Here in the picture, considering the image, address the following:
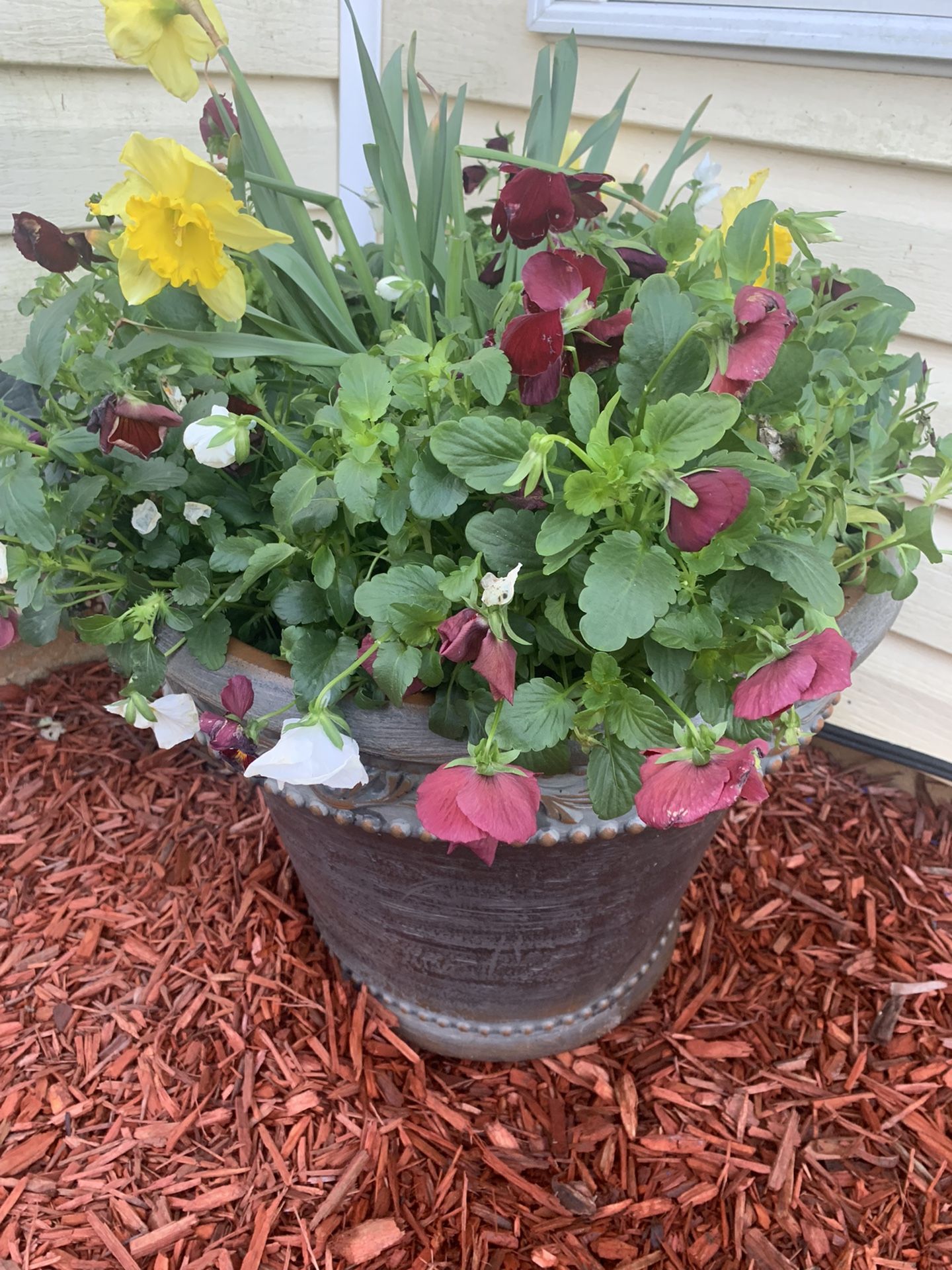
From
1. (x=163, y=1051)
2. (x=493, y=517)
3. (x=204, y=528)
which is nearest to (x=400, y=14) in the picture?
(x=204, y=528)

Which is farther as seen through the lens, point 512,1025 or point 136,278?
point 512,1025

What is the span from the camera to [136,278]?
0.71m

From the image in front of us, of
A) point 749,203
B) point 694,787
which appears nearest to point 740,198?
point 749,203

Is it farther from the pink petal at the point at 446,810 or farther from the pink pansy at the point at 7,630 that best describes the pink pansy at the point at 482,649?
the pink pansy at the point at 7,630

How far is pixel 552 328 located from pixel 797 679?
28 cm

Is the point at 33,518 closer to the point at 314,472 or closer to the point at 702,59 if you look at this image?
the point at 314,472

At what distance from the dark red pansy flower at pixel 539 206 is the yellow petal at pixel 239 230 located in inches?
7.0

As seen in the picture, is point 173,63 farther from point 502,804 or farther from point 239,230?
point 502,804

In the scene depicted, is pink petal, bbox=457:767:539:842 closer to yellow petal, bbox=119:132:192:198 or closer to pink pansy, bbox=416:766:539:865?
pink pansy, bbox=416:766:539:865

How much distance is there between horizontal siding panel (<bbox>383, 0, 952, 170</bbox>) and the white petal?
116 cm

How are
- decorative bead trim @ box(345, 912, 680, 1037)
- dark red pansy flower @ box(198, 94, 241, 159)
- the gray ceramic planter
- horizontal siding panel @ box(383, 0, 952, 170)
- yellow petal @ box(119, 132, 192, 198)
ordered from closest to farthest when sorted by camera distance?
yellow petal @ box(119, 132, 192, 198), the gray ceramic planter, dark red pansy flower @ box(198, 94, 241, 159), decorative bead trim @ box(345, 912, 680, 1037), horizontal siding panel @ box(383, 0, 952, 170)

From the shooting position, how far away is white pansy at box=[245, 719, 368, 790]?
2.01 ft

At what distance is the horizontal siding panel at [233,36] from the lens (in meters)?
1.28

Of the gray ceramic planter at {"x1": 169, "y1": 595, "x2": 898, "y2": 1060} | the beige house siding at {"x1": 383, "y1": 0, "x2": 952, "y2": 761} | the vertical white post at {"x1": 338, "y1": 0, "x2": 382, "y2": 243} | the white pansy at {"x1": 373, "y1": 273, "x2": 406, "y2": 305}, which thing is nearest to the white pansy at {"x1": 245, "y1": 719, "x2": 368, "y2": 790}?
the gray ceramic planter at {"x1": 169, "y1": 595, "x2": 898, "y2": 1060}
